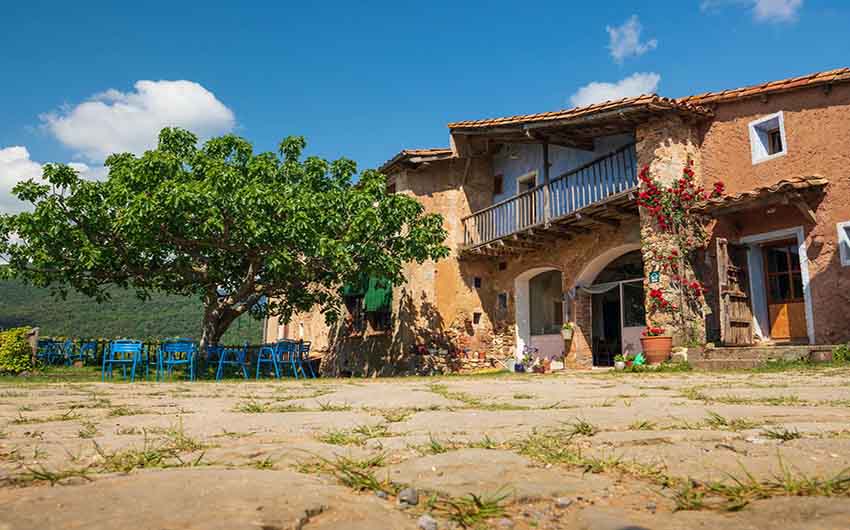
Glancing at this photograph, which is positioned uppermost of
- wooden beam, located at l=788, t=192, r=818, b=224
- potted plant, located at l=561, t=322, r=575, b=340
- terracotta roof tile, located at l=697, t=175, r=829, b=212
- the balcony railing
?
the balcony railing

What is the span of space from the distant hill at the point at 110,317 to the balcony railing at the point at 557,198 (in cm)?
1622

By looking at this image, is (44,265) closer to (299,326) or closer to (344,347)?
(344,347)

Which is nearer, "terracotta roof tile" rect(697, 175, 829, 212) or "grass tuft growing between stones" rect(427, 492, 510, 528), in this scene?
"grass tuft growing between stones" rect(427, 492, 510, 528)

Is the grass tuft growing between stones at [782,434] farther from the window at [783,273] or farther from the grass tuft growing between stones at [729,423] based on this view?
the window at [783,273]

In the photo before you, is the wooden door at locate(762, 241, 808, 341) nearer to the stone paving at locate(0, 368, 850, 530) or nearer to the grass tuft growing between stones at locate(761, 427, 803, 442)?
the stone paving at locate(0, 368, 850, 530)

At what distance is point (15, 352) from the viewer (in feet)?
40.8

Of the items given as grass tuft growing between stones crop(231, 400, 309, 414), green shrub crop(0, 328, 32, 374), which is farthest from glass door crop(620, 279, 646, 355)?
green shrub crop(0, 328, 32, 374)

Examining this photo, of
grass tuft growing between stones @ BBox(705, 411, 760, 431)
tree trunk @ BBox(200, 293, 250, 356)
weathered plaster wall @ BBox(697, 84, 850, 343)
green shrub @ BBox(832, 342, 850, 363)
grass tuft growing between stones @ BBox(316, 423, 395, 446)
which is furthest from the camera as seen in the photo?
tree trunk @ BBox(200, 293, 250, 356)

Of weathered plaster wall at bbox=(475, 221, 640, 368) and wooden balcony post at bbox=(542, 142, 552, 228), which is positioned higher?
wooden balcony post at bbox=(542, 142, 552, 228)

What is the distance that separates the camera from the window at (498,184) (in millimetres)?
14867

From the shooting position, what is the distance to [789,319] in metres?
9.51

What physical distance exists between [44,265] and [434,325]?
8083mm

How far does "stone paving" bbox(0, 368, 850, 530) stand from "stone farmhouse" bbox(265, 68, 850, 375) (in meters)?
7.44

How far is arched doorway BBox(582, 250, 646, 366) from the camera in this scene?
11680mm
